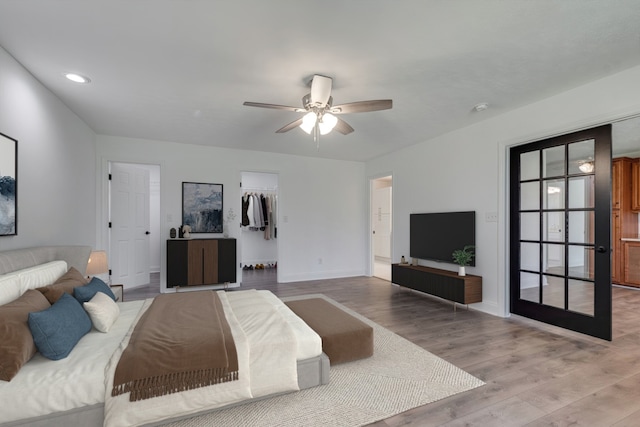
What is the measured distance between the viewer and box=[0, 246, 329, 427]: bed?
1.41m

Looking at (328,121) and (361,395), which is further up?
(328,121)

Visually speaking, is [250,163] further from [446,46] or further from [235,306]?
[446,46]

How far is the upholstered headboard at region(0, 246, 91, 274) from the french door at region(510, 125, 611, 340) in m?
4.74

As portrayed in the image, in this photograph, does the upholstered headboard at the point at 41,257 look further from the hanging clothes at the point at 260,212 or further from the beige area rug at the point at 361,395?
the hanging clothes at the point at 260,212

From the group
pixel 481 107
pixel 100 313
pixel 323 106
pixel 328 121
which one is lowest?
pixel 100 313

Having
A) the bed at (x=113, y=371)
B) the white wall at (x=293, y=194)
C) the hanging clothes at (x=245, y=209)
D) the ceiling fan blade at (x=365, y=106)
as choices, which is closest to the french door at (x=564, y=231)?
the ceiling fan blade at (x=365, y=106)

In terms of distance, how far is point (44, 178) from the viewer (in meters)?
2.76

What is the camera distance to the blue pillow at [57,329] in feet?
5.04

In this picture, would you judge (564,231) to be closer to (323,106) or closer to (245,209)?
(323,106)

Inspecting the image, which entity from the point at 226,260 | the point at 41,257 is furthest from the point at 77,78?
the point at 226,260

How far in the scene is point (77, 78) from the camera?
2.64 meters

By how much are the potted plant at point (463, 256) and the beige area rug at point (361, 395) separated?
1.67m

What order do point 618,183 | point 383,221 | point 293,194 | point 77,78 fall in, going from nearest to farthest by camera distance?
point 77,78
point 618,183
point 293,194
point 383,221

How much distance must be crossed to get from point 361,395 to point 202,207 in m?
4.15
